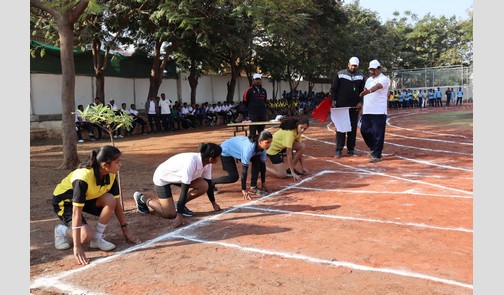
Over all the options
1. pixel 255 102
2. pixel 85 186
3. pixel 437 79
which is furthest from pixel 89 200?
pixel 437 79

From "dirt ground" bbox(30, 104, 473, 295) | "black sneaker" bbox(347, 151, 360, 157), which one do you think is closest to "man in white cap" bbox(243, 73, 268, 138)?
"black sneaker" bbox(347, 151, 360, 157)

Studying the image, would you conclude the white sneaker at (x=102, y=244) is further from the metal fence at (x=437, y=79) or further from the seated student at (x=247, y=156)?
the metal fence at (x=437, y=79)

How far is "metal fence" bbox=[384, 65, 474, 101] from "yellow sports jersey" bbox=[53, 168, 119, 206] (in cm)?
3731

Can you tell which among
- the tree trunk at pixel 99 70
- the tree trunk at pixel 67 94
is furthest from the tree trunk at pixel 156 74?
the tree trunk at pixel 67 94

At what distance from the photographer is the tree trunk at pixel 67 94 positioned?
9859mm

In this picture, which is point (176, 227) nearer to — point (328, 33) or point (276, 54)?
point (276, 54)

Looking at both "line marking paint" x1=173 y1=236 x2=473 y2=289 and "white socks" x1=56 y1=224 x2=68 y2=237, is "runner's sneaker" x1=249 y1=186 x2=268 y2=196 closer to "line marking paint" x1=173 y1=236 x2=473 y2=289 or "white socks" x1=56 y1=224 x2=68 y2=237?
"line marking paint" x1=173 y1=236 x2=473 y2=289

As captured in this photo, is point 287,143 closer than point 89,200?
No

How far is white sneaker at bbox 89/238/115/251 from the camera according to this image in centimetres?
475

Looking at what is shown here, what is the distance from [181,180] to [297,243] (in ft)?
5.54

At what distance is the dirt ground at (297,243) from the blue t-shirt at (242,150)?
2.10ft

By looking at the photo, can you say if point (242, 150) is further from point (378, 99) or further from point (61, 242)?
point (378, 99)

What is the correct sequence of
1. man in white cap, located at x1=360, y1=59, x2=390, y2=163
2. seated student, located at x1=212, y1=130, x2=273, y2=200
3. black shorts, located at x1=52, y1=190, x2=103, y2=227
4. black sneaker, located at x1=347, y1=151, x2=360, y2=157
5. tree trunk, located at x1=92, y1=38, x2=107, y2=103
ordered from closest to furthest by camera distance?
black shorts, located at x1=52, y1=190, x2=103, y2=227
seated student, located at x1=212, y1=130, x2=273, y2=200
man in white cap, located at x1=360, y1=59, x2=390, y2=163
black sneaker, located at x1=347, y1=151, x2=360, y2=157
tree trunk, located at x1=92, y1=38, x2=107, y2=103

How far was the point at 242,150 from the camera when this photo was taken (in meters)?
6.91
